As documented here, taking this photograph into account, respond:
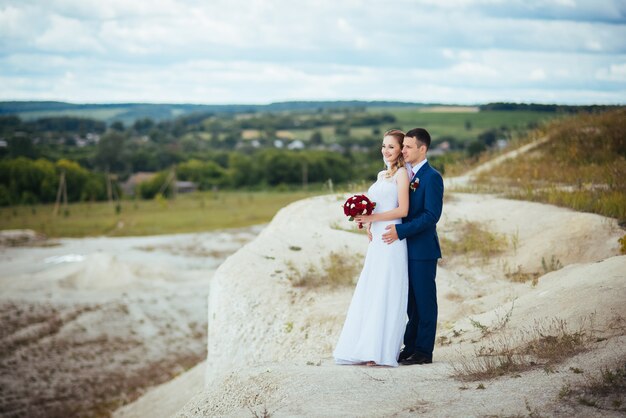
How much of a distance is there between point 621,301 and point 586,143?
14653 mm

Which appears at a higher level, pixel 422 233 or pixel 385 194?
pixel 385 194

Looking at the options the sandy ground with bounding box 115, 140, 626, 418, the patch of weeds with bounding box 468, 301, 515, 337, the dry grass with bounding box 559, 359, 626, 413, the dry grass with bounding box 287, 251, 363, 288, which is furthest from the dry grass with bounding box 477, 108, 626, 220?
the dry grass with bounding box 559, 359, 626, 413

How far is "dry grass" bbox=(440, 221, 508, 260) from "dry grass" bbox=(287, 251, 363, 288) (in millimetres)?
2069

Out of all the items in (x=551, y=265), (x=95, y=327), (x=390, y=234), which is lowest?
(x=95, y=327)

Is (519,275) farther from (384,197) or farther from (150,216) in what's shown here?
(150,216)

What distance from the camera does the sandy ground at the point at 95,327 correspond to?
822 inches

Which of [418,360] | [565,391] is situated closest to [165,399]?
[418,360]

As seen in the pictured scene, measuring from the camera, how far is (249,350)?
11.7m

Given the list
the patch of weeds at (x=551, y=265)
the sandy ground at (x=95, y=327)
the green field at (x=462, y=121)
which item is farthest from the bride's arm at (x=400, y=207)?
the green field at (x=462, y=121)

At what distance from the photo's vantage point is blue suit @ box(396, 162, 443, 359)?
7.09m

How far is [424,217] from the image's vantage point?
23.0 feet

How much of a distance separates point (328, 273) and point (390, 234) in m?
5.21

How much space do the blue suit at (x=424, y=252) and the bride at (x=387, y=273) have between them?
12 cm

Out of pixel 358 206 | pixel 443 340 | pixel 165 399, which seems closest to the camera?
pixel 358 206
